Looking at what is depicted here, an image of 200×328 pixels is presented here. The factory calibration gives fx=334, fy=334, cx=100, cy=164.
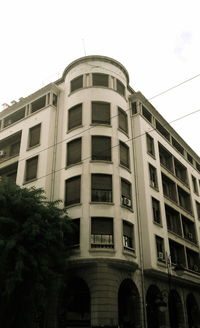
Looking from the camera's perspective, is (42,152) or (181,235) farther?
(181,235)

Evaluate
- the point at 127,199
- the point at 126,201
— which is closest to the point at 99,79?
the point at 127,199

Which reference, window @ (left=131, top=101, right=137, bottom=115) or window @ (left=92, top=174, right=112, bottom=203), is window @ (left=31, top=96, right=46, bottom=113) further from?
window @ (left=92, top=174, right=112, bottom=203)

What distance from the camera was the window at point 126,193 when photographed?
21750mm

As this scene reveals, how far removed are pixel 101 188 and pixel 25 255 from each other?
7078 mm

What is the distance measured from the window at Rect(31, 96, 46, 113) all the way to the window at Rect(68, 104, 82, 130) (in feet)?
14.9

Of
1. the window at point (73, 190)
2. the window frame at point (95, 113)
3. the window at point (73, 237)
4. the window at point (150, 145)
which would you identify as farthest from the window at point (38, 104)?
the window at point (73, 237)

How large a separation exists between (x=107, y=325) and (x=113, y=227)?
5403mm

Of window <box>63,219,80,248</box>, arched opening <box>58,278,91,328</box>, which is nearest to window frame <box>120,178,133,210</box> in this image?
window <box>63,219,80,248</box>

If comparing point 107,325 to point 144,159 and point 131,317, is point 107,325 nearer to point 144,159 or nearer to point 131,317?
point 131,317

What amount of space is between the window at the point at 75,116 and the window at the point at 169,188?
957 cm

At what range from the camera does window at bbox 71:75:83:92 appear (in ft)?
85.4

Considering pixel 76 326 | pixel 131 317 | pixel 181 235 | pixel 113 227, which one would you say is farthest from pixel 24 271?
pixel 181 235

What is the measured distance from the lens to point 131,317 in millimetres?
19859

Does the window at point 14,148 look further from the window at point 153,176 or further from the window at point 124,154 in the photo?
the window at point 153,176
